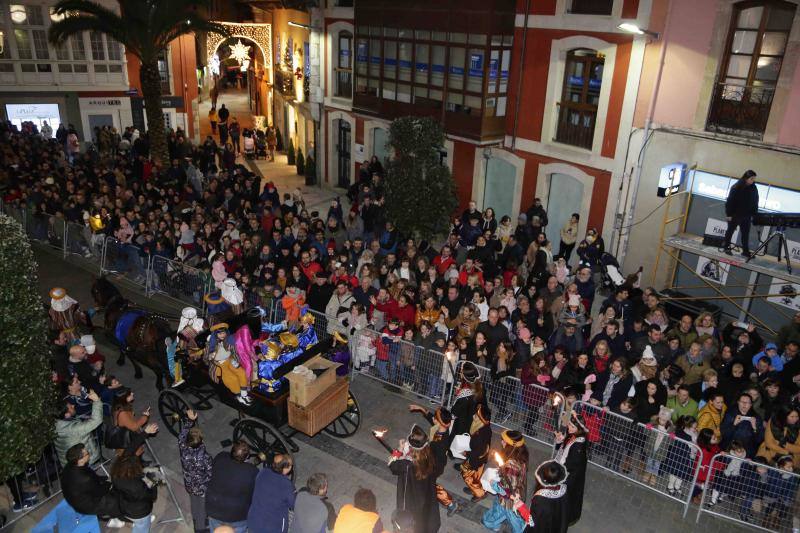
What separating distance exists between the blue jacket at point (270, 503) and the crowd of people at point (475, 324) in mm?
135

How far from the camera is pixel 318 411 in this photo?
8375mm

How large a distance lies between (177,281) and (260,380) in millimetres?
5891

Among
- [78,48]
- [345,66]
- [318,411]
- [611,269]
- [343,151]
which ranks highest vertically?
[78,48]

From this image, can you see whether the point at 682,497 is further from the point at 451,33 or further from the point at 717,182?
the point at 451,33

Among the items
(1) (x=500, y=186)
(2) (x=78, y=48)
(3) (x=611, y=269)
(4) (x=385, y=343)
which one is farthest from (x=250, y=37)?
(4) (x=385, y=343)

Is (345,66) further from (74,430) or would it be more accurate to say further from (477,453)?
(477,453)

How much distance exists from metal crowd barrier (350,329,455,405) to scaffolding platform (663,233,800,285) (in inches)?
242

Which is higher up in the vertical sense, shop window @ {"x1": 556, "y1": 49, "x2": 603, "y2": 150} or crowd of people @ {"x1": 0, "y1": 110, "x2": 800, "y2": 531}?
shop window @ {"x1": 556, "y1": 49, "x2": 603, "y2": 150}

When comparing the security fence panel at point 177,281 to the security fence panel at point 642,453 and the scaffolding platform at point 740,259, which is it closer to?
the security fence panel at point 642,453

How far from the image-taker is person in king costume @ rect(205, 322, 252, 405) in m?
8.50

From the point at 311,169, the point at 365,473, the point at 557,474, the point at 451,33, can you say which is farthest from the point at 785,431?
the point at 311,169

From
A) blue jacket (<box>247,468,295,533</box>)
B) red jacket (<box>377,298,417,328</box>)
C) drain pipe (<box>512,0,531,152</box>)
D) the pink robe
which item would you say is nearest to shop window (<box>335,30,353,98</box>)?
drain pipe (<box>512,0,531,152</box>)

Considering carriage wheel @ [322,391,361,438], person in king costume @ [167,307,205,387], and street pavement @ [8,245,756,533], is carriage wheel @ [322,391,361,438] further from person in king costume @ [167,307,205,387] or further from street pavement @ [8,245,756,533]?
person in king costume @ [167,307,205,387]

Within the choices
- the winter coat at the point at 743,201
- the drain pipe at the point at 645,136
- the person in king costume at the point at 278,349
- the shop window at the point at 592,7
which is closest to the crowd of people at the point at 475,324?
the drain pipe at the point at 645,136
